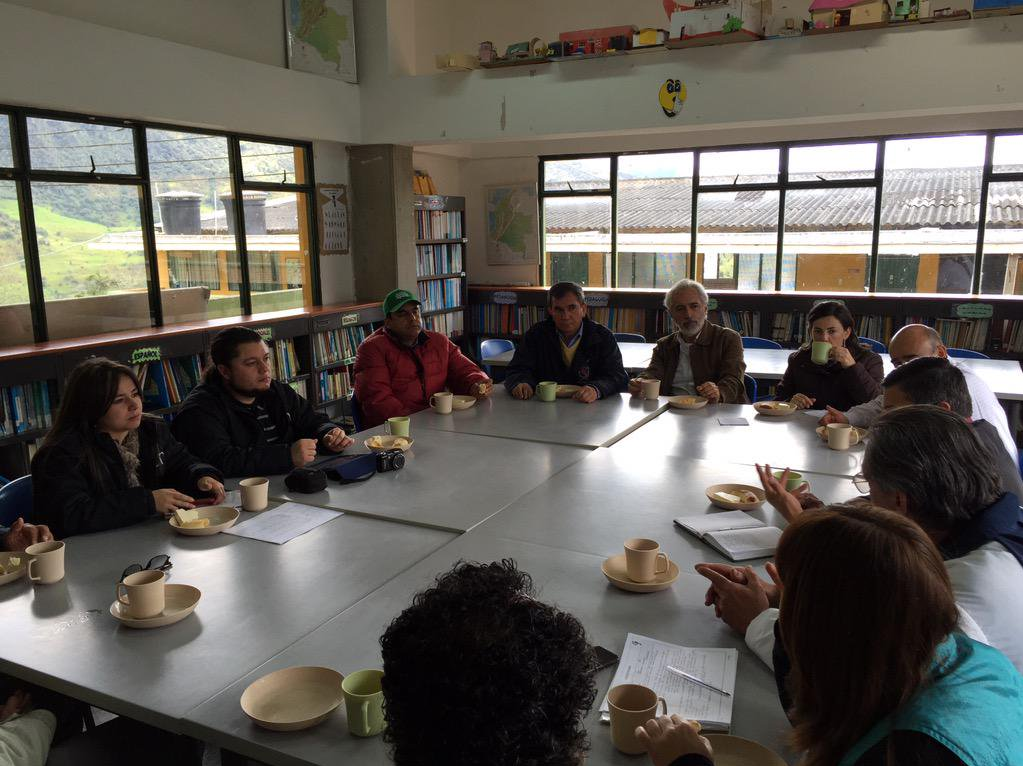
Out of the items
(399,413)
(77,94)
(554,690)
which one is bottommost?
(399,413)

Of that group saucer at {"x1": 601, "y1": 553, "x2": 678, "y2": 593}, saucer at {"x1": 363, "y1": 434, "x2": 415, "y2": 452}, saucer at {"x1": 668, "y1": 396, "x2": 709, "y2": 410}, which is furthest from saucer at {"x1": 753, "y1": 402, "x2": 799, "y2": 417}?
saucer at {"x1": 601, "y1": 553, "x2": 678, "y2": 593}

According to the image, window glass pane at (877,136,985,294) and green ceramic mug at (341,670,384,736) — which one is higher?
window glass pane at (877,136,985,294)

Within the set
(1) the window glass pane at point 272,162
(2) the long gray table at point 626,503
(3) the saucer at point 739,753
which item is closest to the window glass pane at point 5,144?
(1) the window glass pane at point 272,162

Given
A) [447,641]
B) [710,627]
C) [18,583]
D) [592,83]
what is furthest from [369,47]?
[447,641]

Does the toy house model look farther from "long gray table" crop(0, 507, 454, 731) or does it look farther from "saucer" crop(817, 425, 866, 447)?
"long gray table" crop(0, 507, 454, 731)

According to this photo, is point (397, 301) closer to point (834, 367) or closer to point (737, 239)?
point (834, 367)

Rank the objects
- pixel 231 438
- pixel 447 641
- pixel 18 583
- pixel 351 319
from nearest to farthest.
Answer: pixel 447 641, pixel 18 583, pixel 231 438, pixel 351 319

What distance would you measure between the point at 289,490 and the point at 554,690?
2.01 m

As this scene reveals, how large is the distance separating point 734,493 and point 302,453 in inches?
63.3

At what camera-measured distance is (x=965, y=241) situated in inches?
262

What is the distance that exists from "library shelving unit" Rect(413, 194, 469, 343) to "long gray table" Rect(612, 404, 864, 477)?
4.19 metres

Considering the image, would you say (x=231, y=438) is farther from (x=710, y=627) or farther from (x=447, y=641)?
(x=447, y=641)

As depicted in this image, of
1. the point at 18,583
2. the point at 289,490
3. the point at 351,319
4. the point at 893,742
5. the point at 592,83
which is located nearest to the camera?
the point at 893,742

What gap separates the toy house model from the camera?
492 cm
